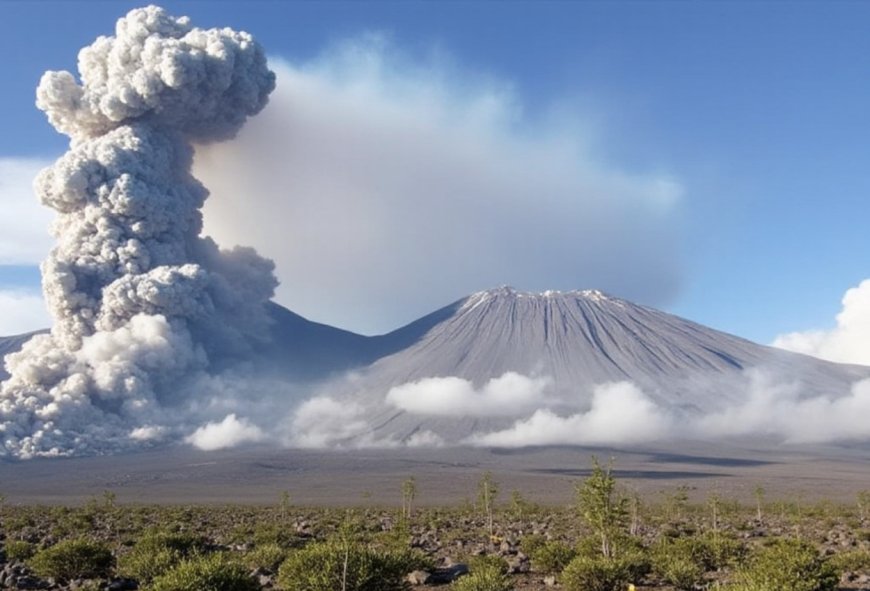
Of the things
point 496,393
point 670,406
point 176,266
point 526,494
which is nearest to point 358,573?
point 526,494

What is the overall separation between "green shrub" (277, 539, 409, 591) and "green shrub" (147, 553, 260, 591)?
30.3 inches

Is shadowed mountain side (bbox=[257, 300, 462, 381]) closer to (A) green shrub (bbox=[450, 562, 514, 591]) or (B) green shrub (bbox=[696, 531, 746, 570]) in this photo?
(B) green shrub (bbox=[696, 531, 746, 570])

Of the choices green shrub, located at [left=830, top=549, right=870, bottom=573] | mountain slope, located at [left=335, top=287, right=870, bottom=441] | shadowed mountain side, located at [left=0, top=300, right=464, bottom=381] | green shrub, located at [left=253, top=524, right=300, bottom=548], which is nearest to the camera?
green shrub, located at [left=830, top=549, right=870, bottom=573]

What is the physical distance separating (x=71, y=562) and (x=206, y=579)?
664cm

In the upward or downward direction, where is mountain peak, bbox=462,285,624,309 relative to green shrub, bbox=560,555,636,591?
upward

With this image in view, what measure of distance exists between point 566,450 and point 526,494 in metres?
54.3

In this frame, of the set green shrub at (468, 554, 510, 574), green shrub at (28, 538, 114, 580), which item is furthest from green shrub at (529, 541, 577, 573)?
green shrub at (28, 538, 114, 580)

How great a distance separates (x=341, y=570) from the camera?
12.1 metres

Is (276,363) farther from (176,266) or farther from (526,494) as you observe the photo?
(526,494)

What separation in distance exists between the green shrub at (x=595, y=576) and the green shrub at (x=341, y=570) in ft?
10.3

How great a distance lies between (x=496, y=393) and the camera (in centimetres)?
15075

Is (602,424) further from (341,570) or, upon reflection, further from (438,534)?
(341,570)

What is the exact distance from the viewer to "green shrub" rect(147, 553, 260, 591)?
35.2 feet

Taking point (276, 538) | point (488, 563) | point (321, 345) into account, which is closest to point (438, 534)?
point (276, 538)
